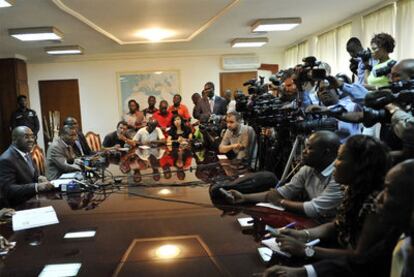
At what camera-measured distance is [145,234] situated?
66.2 inches

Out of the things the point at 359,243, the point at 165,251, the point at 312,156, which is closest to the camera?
the point at 359,243

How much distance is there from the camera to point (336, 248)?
139 cm

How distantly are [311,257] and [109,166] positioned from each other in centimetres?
294

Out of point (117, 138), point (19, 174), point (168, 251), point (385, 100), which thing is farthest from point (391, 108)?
point (117, 138)

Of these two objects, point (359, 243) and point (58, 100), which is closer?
point (359, 243)

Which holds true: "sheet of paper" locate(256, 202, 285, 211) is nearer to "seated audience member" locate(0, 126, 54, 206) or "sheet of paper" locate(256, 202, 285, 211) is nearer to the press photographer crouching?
the press photographer crouching

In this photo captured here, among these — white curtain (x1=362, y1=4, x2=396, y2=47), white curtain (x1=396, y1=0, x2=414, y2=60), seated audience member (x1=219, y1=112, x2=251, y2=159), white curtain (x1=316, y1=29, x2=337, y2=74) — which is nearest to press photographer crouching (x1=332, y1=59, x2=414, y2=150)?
seated audience member (x1=219, y1=112, x2=251, y2=159)

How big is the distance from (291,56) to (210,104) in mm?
3068

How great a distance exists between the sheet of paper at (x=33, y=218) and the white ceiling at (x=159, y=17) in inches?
108

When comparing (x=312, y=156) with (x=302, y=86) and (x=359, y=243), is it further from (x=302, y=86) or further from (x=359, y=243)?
(x=302, y=86)

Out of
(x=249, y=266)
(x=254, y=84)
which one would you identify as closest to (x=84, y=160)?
(x=254, y=84)

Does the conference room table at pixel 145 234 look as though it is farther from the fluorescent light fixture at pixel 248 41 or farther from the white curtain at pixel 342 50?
the fluorescent light fixture at pixel 248 41

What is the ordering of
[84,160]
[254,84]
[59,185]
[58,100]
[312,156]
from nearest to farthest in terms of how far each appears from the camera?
1. [312,156]
2. [59,185]
3. [84,160]
4. [254,84]
5. [58,100]

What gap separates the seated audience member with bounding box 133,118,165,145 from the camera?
579cm
